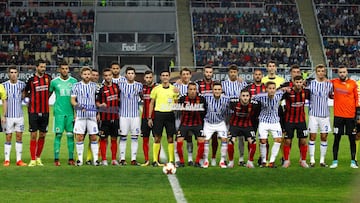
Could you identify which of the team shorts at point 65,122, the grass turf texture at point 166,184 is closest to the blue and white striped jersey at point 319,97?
the grass turf texture at point 166,184

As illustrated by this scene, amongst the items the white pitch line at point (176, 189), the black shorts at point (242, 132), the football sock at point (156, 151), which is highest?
the black shorts at point (242, 132)

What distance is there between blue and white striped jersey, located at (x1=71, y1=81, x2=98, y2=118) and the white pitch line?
2.14 metres

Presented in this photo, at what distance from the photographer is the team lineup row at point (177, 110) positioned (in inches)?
532

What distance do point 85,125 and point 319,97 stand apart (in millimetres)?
4349

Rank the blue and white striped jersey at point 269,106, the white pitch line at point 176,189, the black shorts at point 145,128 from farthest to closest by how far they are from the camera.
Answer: the black shorts at point 145,128
the blue and white striped jersey at point 269,106
the white pitch line at point 176,189

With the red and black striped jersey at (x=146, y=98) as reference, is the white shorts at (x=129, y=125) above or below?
below

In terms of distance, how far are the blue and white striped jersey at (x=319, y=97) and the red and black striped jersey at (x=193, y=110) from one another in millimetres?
2029

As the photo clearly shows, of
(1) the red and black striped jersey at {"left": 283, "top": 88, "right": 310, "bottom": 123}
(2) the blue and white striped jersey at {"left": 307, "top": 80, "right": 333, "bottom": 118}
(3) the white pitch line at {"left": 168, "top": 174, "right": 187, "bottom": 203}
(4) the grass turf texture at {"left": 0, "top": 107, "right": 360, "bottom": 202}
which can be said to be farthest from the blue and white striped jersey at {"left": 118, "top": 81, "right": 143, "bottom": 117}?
(2) the blue and white striped jersey at {"left": 307, "top": 80, "right": 333, "bottom": 118}

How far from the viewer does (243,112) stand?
1369 centimetres

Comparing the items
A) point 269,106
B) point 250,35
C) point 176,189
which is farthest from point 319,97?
point 250,35


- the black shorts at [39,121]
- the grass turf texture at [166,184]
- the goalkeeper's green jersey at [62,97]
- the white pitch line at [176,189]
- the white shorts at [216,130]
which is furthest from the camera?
the white shorts at [216,130]

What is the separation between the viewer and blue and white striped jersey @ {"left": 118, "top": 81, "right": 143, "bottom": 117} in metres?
13.9

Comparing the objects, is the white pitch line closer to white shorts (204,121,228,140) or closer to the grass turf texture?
the grass turf texture

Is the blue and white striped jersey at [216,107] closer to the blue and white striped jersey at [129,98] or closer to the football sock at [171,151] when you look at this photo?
the football sock at [171,151]
